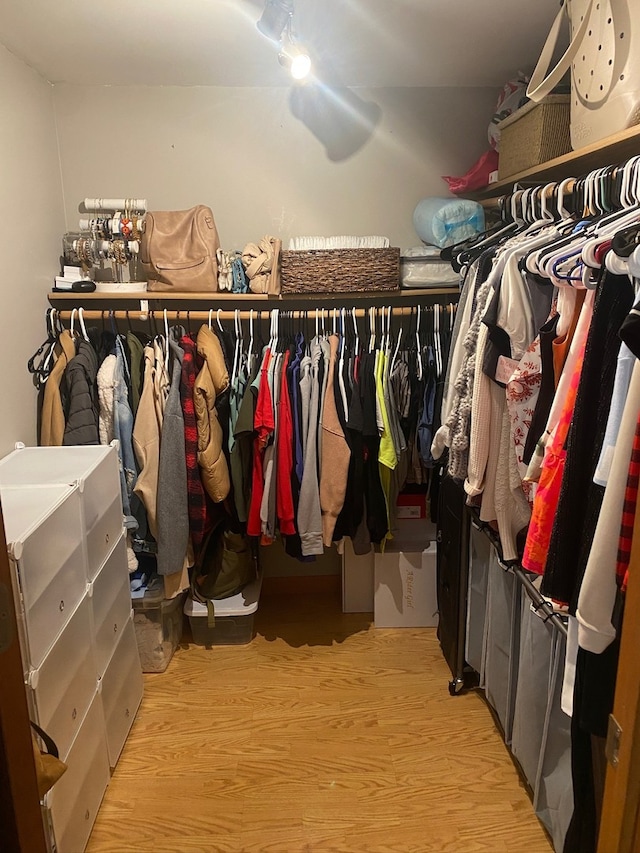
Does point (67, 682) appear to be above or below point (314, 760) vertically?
above

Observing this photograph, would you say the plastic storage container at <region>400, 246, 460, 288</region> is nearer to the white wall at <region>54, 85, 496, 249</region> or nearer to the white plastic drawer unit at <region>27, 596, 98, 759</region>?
the white wall at <region>54, 85, 496, 249</region>

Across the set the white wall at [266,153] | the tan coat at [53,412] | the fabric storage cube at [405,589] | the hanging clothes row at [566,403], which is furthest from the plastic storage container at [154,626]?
the white wall at [266,153]

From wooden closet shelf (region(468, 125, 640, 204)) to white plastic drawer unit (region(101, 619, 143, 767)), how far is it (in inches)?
82.2

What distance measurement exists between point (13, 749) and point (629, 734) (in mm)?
751

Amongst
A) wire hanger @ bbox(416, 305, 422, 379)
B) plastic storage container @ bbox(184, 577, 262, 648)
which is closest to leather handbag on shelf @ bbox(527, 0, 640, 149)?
wire hanger @ bbox(416, 305, 422, 379)

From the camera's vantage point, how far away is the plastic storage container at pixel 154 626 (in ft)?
8.01

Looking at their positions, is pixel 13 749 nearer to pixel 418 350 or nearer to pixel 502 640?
pixel 502 640

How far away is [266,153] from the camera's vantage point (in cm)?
264

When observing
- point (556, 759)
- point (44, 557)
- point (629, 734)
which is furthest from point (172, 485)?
point (629, 734)

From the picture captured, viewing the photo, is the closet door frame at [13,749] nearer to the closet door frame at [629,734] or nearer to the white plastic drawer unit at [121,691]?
the closet door frame at [629,734]

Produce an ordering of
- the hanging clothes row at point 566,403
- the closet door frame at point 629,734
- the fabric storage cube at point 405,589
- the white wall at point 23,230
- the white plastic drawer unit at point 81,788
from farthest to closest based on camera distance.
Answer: the fabric storage cube at point 405,589, the white wall at point 23,230, the white plastic drawer unit at point 81,788, the hanging clothes row at point 566,403, the closet door frame at point 629,734

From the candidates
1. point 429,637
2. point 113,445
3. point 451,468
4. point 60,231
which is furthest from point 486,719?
point 60,231

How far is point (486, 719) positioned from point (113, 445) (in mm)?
1695

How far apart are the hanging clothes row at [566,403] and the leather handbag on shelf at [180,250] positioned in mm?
1040
